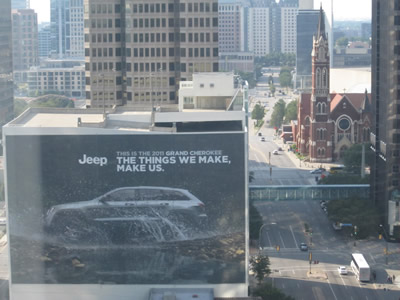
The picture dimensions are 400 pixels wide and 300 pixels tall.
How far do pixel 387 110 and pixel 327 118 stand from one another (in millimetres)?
19877

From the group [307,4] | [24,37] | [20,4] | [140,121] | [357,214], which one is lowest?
[357,214]

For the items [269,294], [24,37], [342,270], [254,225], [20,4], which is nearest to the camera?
[20,4]

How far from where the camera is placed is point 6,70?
107ft

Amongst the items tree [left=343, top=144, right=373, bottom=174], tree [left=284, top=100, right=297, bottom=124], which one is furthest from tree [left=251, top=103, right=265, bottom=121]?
tree [left=343, top=144, right=373, bottom=174]

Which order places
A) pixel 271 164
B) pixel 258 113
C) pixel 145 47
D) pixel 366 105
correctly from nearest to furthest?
pixel 145 47
pixel 271 164
pixel 366 105
pixel 258 113

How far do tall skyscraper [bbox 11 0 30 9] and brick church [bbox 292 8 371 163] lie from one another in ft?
114

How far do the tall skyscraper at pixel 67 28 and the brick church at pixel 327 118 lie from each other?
15.1 meters

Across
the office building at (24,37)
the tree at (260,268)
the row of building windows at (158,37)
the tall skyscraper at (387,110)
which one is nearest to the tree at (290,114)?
the tall skyscraper at (387,110)

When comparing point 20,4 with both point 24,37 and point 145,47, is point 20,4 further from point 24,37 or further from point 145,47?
point 145,47

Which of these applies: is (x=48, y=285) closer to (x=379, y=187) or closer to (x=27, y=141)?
(x=27, y=141)

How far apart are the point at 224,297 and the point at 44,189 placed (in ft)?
19.3

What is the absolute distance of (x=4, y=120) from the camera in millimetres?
29750

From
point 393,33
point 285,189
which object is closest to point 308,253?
point 285,189

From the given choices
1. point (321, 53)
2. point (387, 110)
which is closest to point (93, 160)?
point (387, 110)
